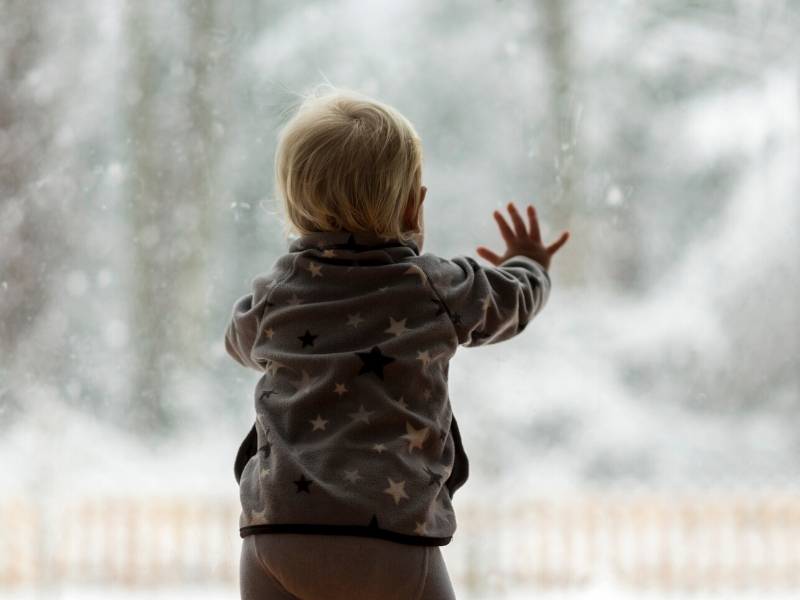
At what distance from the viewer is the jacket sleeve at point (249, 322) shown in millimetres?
1212

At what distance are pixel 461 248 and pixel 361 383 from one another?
1.63 ft

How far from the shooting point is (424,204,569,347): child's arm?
1.17m

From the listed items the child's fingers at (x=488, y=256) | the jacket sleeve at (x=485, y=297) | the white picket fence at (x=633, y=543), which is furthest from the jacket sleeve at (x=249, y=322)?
the white picket fence at (x=633, y=543)

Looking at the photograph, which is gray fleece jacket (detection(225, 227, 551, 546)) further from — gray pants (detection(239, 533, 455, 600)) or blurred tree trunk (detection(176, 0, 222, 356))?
blurred tree trunk (detection(176, 0, 222, 356))

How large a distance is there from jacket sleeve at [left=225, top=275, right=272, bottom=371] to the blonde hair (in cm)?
9

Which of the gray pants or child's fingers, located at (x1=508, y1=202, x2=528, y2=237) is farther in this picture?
child's fingers, located at (x1=508, y1=202, x2=528, y2=237)

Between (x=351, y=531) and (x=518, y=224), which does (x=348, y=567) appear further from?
(x=518, y=224)

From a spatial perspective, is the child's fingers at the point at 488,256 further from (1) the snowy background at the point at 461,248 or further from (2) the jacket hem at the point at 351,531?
(2) the jacket hem at the point at 351,531

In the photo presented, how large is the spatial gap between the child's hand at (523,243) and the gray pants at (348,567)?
0.41m

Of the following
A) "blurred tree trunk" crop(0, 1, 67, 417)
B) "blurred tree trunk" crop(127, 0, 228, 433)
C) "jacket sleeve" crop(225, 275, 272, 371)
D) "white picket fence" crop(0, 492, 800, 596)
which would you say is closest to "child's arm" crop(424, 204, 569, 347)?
"jacket sleeve" crop(225, 275, 272, 371)

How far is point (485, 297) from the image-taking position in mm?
1191

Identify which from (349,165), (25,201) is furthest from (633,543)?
(25,201)

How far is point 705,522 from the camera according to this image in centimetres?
155

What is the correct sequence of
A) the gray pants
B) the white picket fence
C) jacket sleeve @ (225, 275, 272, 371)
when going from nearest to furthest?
the gray pants < jacket sleeve @ (225, 275, 272, 371) < the white picket fence
